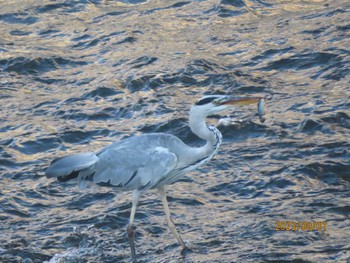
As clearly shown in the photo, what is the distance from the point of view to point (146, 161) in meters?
8.88

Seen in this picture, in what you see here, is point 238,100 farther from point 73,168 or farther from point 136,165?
point 73,168

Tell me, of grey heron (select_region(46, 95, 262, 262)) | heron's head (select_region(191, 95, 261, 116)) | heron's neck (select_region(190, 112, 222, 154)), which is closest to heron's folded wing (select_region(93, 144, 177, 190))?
grey heron (select_region(46, 95, 262, 262))

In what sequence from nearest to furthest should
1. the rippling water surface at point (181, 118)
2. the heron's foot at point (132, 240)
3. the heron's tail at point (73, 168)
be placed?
the heron's foot at point (132, 240) → the heron's tail at point (73, 168) → the rippling water surface at point (181, 118)

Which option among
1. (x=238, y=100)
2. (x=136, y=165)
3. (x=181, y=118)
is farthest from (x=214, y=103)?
(x=181, y=118)

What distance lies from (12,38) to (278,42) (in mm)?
4814

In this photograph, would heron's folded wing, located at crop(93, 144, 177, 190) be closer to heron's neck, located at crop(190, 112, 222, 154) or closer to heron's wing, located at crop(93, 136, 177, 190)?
heron's wing, located at crop(93, 136, 177, 190)

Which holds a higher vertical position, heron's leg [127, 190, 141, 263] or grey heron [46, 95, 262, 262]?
grey heron [46, 95, 262, 262]

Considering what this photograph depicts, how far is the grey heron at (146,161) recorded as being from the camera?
8805 mm

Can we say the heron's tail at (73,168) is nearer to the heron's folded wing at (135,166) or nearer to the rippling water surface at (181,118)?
the heron's folded wing at (135,166)

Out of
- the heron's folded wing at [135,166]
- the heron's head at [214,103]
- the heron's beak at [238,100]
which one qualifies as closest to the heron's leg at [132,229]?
the heron's folded wing at [135,166]

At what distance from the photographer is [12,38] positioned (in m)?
15.5

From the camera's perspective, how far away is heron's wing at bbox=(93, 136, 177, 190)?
882cm

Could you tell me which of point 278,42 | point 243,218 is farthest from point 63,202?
point 278,42
